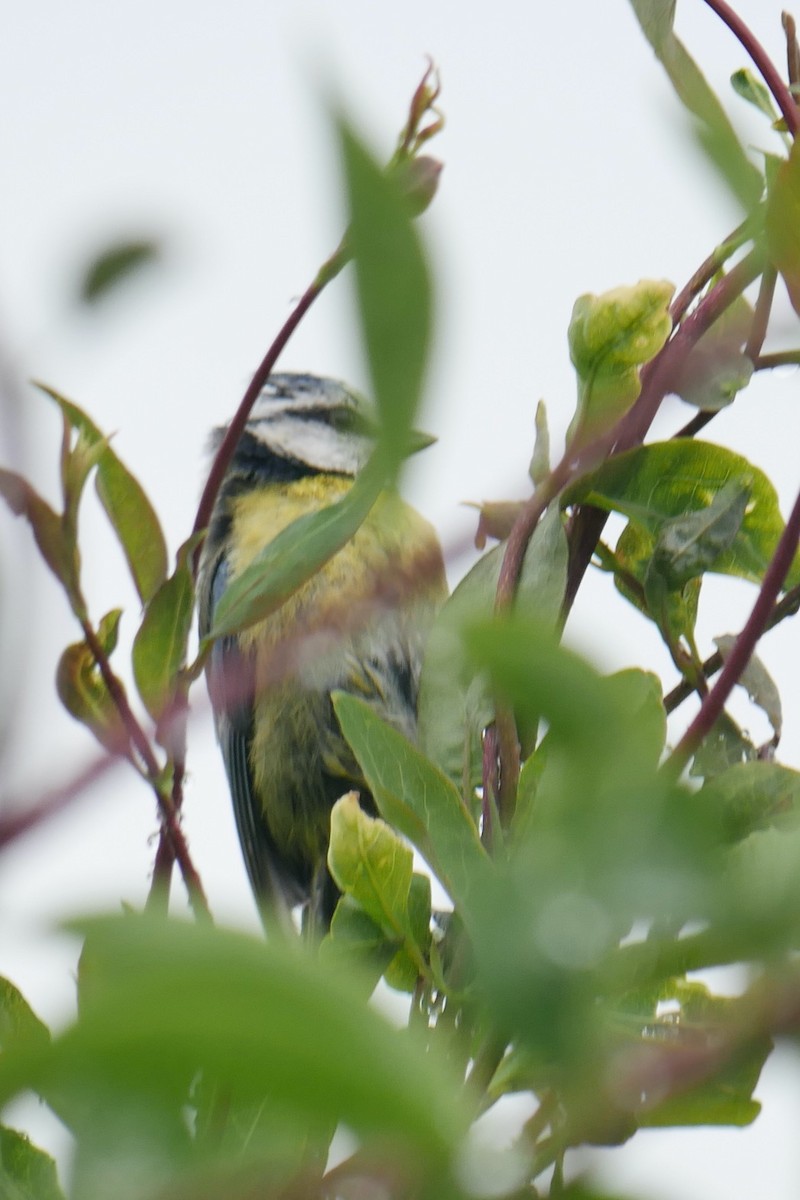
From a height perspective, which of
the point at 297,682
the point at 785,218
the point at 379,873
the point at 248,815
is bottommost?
the point at 248,815

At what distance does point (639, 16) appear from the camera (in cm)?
73

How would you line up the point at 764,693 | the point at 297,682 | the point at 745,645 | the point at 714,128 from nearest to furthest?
1. the point at 714,128
2. the point at 745,645
3. the point at 764,693
4. the point at 297,682

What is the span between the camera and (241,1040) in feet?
0.62

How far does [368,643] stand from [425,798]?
1.90 m

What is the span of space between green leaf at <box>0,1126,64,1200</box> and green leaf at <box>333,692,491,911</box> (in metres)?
0.21

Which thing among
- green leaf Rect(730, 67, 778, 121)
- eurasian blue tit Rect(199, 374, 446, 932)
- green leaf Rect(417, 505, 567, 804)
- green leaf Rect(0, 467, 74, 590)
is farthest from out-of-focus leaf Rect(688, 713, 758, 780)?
eurasian blue tit Rect(199, 374, 446, 932)

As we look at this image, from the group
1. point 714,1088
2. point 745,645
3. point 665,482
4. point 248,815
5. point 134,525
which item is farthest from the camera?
point 248,815

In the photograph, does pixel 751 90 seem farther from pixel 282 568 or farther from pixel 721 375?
pixel 282 568

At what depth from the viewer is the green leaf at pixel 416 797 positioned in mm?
560

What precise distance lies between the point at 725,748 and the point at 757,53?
1.45ft

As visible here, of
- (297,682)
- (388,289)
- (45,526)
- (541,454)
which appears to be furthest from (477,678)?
(297,682)

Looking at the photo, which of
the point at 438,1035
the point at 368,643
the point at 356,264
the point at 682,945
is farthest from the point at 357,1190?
the point at 368,643

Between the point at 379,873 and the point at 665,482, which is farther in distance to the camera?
the point at 665,482

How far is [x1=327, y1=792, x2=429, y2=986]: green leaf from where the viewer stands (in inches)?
28.8
